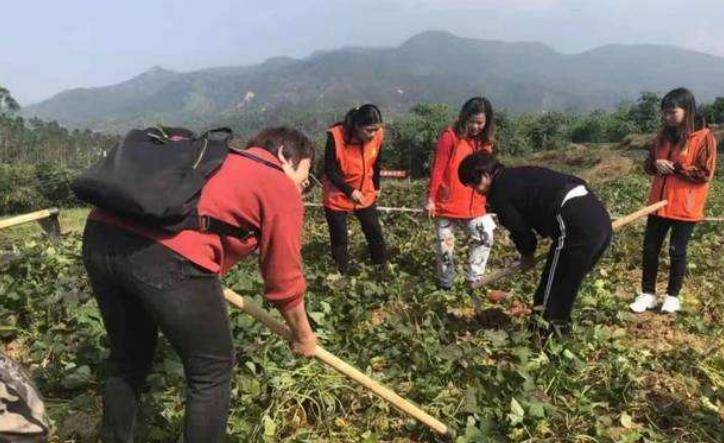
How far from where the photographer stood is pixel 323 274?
18.1ft

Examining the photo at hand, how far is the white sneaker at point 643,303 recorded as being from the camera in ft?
16.3

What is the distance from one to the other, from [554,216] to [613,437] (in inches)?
53.8

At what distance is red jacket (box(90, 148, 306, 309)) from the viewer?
2.21 metres

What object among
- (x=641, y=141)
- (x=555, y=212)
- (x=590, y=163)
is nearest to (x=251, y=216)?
(x=555, y=212)

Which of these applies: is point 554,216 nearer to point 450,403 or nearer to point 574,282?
point 574,282

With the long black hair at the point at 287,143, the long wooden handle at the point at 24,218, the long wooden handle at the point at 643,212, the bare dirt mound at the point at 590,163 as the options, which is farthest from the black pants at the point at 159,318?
the bare dirt mound at the point at 590,163

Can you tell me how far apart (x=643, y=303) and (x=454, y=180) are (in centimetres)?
180

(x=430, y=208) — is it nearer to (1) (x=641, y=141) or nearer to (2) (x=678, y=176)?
(2) (x=678, y=176)

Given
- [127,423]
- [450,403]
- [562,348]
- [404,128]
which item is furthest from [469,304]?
[404,128]

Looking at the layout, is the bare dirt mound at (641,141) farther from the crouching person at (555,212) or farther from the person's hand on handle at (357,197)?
the crouching person at (555,212)

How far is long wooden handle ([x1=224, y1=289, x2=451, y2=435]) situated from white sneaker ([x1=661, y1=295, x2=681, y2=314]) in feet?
8.82

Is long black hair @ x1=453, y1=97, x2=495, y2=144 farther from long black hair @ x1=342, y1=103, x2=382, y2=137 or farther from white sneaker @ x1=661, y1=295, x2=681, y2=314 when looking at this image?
white sneaker @ x1=661, y1=295, x2=681, y2=314

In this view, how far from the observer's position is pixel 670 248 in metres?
4.92

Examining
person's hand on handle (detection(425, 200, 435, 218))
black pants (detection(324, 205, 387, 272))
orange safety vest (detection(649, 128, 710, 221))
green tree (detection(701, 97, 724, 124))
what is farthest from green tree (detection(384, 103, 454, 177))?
orange safety vest (detection(649, 128, 710, 221))
